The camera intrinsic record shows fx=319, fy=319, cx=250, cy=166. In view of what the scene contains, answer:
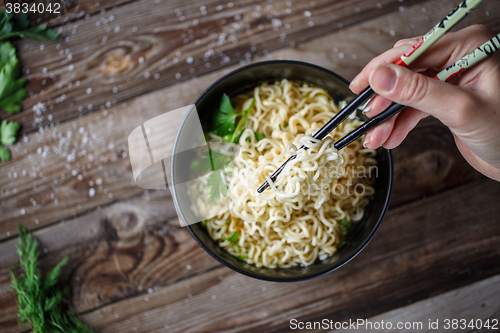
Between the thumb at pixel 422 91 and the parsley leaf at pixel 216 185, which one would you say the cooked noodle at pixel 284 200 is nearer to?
the parsley leaf at pixel 216 185

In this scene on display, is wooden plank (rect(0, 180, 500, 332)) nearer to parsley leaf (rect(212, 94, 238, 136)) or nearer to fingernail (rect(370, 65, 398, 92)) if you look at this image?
parsley leaf (rect(212, 94, 238, 136))

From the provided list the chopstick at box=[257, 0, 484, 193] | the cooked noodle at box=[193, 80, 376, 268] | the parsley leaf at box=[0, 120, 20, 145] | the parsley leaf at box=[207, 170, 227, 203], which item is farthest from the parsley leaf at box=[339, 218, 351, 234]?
the parsley leaf at box=[0, 120, 20, 145]

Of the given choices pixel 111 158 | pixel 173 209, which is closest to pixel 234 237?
pixel 173 209

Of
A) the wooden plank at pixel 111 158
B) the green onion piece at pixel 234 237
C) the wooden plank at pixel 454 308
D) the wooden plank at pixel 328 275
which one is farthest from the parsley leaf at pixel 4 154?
the wooden plank at pixel 454 308

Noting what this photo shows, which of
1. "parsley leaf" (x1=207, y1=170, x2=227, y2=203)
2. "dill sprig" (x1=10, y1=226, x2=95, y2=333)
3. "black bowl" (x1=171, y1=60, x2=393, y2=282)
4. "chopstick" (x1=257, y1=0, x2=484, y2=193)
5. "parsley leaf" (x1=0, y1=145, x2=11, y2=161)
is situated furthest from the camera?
"parsley leaf" (x1=0, y1=145, x2=11, y2=161)

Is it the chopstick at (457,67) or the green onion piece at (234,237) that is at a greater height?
the chopstick at (457,67)

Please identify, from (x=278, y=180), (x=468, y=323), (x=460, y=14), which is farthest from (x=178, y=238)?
(x=468, y=323)

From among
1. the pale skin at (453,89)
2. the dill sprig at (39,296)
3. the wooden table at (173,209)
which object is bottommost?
the dill sprig at (39,296)

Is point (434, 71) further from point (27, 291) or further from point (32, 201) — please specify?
point (27, 291)
